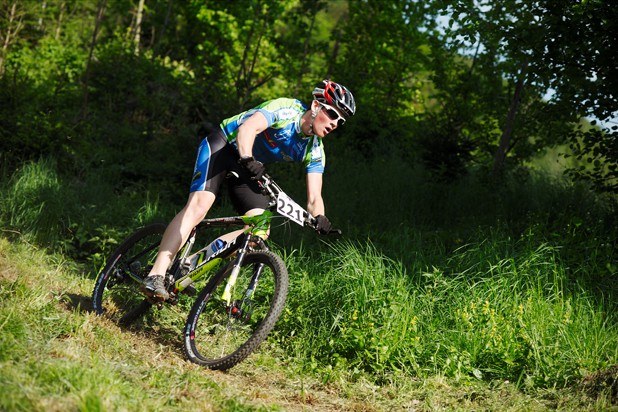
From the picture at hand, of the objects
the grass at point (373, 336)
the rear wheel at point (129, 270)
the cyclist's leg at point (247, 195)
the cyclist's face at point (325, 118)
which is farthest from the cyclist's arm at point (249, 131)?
the grass at point (373, 336)

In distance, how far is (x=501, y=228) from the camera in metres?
7.20

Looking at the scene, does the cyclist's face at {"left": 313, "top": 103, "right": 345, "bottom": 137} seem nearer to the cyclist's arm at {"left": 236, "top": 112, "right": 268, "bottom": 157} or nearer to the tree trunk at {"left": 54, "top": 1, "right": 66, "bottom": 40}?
the cyclist's arm at {"left": 236, "top": 112, "right": 268, "bottom": 157}

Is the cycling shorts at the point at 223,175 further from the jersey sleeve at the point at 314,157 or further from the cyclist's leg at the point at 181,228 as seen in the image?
the jersey sleeve at the point at 314,157

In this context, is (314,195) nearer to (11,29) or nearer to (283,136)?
(283,136)

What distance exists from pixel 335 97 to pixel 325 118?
173 mm

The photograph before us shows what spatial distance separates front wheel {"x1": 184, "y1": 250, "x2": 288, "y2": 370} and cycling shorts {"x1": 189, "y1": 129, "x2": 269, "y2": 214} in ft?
1.66

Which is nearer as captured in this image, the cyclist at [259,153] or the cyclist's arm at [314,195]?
the cyclist at [259,153]

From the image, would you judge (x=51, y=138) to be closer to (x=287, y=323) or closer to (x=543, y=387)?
(x=287, y=323)

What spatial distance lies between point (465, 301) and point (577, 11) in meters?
3.09

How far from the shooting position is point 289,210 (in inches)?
180

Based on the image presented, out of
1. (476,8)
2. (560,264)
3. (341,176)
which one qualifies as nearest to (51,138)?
(341,176)

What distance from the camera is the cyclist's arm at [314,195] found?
4.90 m

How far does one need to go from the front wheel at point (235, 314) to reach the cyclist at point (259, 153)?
0.31 meters

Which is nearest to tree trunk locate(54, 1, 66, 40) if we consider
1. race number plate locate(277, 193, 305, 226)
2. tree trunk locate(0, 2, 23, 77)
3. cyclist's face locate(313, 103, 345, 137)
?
tree trunk locate(0, 2, 23, 77)
